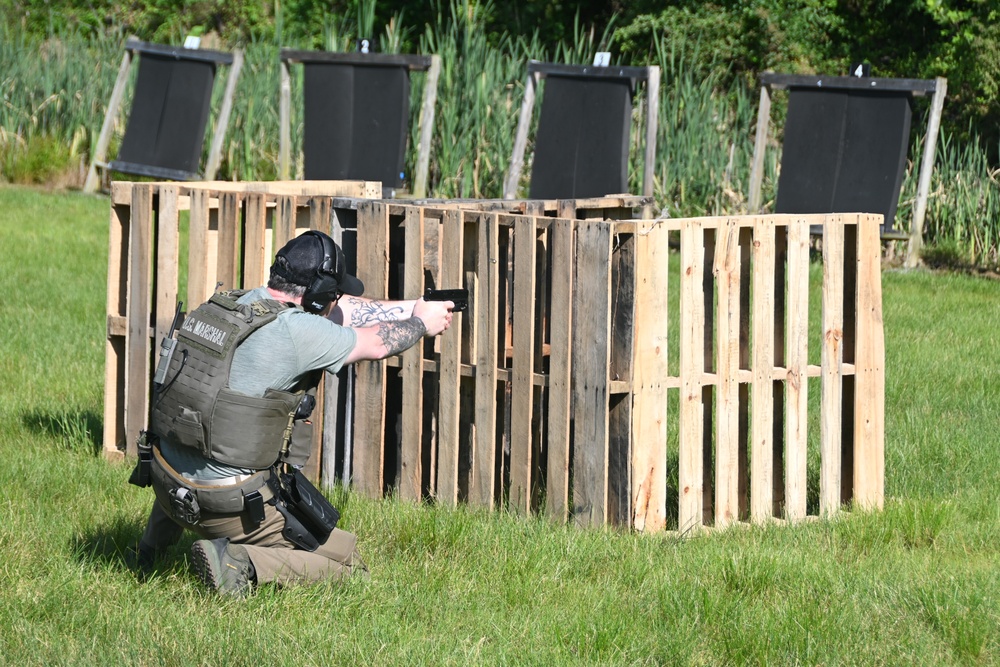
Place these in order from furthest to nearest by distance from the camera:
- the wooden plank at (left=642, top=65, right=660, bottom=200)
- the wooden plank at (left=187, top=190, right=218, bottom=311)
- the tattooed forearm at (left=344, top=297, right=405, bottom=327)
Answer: the wooden plank at (left=642, top=65, right=660, bottom=200) < the wooden plank at (left=187, top=190, right=218, bottom=311) < the tattooed forearm at (left=344, top=297, right=405, bottom=327)

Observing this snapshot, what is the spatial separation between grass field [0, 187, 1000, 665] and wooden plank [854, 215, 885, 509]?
154 mm

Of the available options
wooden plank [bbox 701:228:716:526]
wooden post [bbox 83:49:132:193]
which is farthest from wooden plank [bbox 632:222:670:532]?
wooden post [bbox 83:49:132:193]

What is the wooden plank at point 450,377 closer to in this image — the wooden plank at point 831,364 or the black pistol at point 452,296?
the black pistol at point 452,296

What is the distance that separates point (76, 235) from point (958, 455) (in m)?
9.18

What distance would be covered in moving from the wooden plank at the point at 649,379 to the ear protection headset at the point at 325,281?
1369 mm

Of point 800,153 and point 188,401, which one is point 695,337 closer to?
point 188,401

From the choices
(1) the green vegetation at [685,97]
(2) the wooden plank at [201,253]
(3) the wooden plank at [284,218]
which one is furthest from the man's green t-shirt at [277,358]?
(1) the green vegetation at [685,97]

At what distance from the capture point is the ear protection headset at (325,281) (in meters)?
4.99

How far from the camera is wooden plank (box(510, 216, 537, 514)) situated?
19.3ft

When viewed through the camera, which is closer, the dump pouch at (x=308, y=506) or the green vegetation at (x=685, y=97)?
the dump pouch at (x=308, y=506)

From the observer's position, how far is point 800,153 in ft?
43.7

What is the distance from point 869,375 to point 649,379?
128 cm

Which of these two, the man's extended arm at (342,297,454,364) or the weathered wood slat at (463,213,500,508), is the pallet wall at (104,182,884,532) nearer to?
the weathered wood slat at (463,213,500,508)

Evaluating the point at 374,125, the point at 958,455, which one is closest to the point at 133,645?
the point at 958,455
